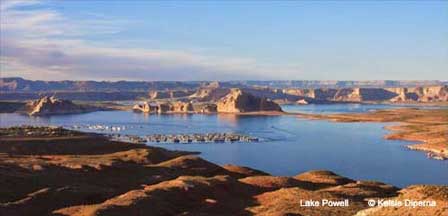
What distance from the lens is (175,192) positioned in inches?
1326

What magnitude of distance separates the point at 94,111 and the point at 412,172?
148 m

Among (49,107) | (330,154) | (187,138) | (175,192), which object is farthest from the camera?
(49,107)

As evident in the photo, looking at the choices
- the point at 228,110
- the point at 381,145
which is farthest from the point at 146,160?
the point at 228,110

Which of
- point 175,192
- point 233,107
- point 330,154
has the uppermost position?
point 175,192

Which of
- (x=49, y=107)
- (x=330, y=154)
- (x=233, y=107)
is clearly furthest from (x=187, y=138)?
(x=233, y=107)

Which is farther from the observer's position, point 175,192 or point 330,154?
point 330,154

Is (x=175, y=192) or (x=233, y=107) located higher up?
(x=175, y=192)

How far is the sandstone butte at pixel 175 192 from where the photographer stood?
93.8 feet

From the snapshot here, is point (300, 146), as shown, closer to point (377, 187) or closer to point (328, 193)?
point (377, 187)

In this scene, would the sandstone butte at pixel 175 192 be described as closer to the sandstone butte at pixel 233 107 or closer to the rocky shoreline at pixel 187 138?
the rocky shoreline at pixel 187 138

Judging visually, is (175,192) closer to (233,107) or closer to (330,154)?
(330,154)

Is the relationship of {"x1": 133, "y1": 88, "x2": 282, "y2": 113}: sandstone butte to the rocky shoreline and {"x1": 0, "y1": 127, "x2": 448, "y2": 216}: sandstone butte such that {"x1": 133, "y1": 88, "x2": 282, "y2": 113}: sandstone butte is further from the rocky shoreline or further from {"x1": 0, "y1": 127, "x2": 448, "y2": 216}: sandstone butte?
{"x1": 0, "y1": 127, "x2": 448, "y2": 216}: sandstone butte

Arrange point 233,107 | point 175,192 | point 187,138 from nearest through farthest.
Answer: point 175,192
point 187,138
point 233,107

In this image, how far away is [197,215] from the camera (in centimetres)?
2838
